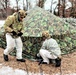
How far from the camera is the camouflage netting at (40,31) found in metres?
9.70

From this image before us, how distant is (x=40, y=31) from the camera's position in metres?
10.0

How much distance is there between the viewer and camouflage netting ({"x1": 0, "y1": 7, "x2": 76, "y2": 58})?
31.8 feet

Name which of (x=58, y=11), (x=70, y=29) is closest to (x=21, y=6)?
(x=58, y=11)

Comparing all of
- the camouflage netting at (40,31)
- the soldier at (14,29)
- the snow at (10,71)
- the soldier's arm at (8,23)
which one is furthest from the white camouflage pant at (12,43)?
the camouflage netting at (40,31)

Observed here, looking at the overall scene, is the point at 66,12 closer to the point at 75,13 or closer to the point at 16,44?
the point at 75,13

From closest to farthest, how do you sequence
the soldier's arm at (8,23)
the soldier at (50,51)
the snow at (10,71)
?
the snow at (10,71), the soldier's arm at (8,23), the soldier at (50,51)

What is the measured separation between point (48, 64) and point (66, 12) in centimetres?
1663

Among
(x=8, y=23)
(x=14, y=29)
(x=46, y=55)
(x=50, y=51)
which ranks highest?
(x=8, y=23)

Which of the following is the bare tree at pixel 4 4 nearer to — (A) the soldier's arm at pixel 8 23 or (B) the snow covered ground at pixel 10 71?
(A) the soldier's arm at pixel 8 23

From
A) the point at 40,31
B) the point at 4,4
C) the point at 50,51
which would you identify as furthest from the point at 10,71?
the point at 4,4

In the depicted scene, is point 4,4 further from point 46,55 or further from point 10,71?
point 10,71

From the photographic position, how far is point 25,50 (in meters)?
9.72

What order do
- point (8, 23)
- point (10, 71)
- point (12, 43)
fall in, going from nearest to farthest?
point (10, 71) → point (8, 23) → point (12, 43)

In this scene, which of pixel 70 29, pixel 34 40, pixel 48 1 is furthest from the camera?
pixel 48 1
